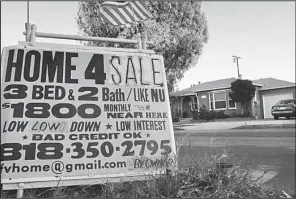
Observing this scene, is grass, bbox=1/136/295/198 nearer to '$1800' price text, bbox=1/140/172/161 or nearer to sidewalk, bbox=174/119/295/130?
'$1800' price text, bbox=1/140/172/161

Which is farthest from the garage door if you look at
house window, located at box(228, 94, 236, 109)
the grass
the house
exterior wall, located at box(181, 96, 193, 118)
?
the grass

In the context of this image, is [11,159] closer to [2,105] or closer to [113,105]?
[2,105]

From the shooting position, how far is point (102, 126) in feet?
8.14

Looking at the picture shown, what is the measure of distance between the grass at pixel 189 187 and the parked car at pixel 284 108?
7.04 meters

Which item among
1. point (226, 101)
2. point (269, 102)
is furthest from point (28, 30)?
point (269, 102)

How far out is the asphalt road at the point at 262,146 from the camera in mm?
4664

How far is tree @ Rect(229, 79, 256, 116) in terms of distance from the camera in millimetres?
7379

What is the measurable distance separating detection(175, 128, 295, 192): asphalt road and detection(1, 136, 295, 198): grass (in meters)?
0.74

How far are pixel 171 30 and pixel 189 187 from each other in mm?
9773

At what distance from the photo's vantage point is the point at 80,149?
92.9 inches

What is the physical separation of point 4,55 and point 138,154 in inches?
59.9

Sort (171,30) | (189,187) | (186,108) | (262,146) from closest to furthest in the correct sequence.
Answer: (189,187) → (186,108) → (262,146) → (171,30)

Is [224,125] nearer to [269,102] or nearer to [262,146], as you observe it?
[262,146]

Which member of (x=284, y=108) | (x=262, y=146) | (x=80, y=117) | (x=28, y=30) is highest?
(x=28, y=30)
